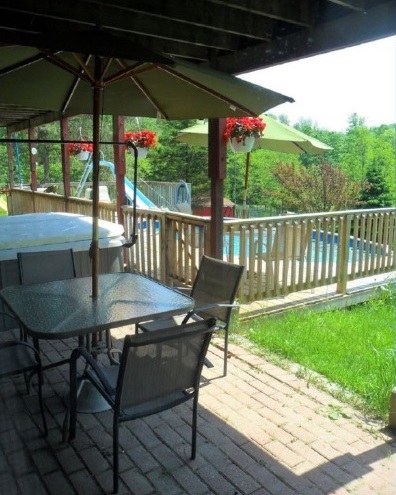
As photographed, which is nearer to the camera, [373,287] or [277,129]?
[373,287]

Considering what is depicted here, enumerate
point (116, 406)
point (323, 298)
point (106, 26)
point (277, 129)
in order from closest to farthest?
1. point (116, 406)
2. point (106, 26)
3. point (323, 298)
4. point (277, 129)

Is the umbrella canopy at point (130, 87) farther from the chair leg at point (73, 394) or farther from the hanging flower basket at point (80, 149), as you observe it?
the hanging flower basket at point (80, 149)

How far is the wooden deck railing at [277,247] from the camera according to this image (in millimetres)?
4332

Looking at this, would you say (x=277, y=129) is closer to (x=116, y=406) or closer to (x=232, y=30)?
(x=232, y=30)

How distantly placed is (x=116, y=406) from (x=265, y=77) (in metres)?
3.04

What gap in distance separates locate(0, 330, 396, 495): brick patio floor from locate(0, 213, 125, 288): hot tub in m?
1.21

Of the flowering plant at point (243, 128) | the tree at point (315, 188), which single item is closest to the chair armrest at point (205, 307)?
the flowering plant at point (243, 128)

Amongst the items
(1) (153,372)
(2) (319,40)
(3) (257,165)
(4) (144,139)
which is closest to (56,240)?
(1) (153,372)

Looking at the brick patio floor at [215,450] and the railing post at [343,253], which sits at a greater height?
the railing post at [343,253]

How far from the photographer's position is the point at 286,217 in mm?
4465

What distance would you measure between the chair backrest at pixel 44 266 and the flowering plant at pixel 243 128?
195cm

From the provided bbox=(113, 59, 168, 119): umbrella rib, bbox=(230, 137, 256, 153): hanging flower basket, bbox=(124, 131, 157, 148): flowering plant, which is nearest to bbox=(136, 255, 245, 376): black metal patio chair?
bbox=(113, 59, 168, 119): umbrella rib

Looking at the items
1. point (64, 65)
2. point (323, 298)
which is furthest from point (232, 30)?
point (323, 298)

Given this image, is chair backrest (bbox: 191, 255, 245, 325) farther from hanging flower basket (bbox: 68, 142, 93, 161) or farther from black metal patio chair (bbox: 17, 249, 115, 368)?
hanging flower basket (bbox: 68, 142, 93, 161)
